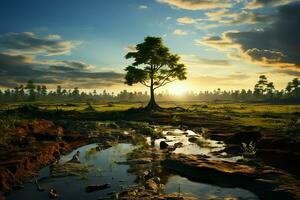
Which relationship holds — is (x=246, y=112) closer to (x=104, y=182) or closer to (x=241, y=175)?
(x=241, y=175)

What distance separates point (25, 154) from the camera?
19797mm

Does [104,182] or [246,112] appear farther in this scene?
[246,112]

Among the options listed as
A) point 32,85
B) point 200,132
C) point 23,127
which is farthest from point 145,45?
point 32,85

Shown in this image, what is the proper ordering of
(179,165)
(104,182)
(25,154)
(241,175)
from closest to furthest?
(104,182) → (241,175) → (179,165) → (25,154)

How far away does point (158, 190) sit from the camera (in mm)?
14516

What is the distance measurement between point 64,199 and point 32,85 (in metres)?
181

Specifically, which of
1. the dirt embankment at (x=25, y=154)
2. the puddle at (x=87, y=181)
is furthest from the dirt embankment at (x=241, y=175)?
the dirt embankment at (x=25, y=154)

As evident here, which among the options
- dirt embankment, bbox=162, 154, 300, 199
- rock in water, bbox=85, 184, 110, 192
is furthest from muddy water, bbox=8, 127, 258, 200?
dirt embankment, bbox=162, 154, 300, 199

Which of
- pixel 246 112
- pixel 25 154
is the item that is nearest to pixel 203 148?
pixel 25 154

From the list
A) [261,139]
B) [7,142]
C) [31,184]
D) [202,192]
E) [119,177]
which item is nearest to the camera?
[202,192]

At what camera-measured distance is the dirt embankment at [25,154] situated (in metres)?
15.8

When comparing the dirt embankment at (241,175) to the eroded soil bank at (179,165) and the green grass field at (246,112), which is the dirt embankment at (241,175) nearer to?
the eroded soil bank at (179,165)

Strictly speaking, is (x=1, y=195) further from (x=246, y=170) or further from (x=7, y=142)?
(x=246, y=170)

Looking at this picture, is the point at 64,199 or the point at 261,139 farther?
the point at 261,139
